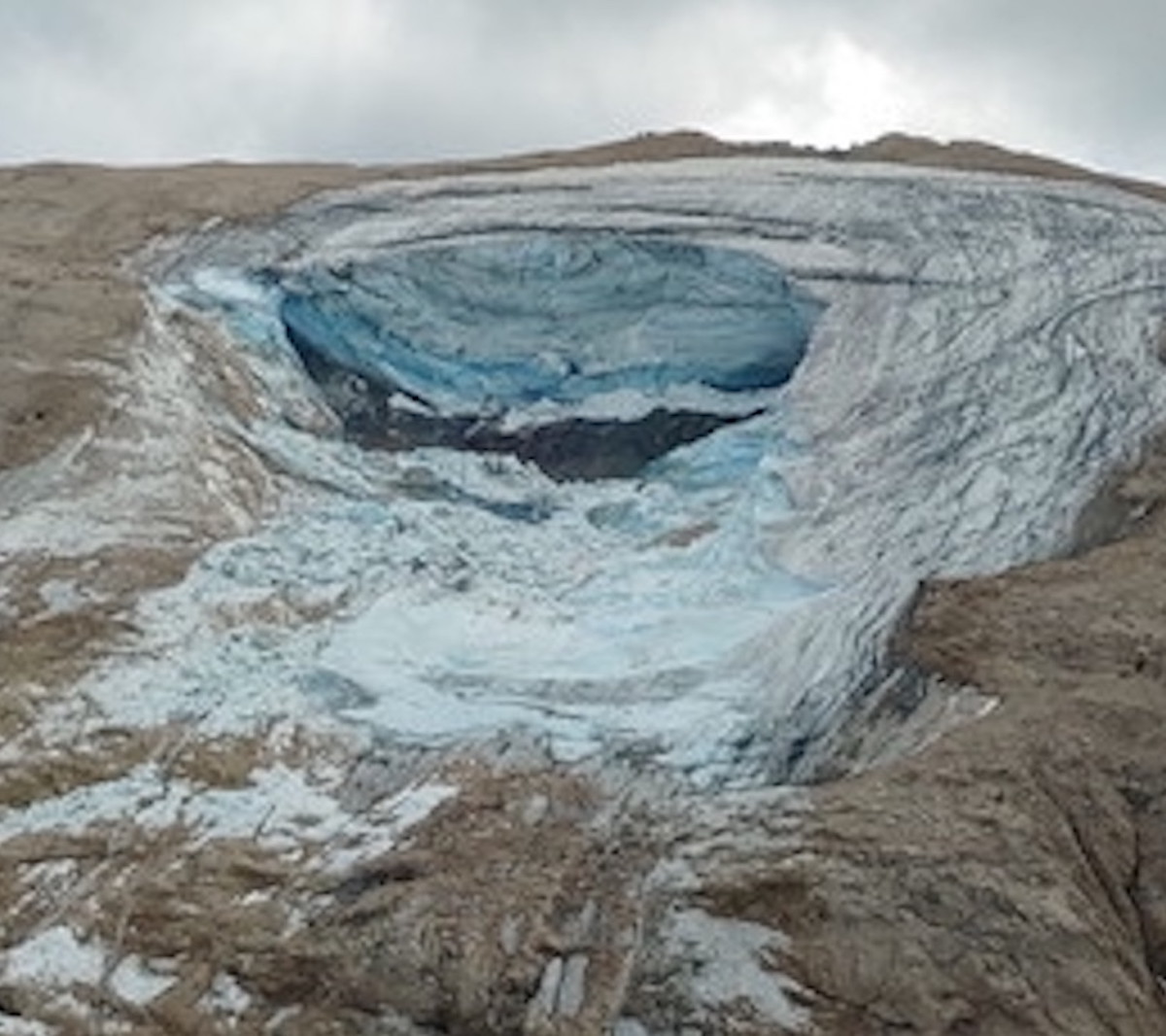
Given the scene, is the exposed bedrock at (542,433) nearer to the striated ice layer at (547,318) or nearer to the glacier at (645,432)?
the glacier at (645,432)

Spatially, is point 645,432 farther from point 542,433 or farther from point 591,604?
point 591,604

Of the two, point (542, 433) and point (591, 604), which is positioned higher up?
point (542, 433)

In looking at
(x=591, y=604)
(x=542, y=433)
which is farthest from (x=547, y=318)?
(x=591, y=604)

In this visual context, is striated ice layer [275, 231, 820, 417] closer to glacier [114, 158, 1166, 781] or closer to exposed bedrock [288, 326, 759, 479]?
glacier [114, 158, 1166, 781]

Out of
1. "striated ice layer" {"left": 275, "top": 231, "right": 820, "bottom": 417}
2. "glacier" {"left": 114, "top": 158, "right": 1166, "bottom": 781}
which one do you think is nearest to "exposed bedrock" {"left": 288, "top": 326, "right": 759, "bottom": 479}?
"glacier" {"left": 114, "top": 158, "right": 1166, "bottom": 781}

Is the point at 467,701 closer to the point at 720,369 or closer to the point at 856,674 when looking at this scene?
the point at 856,674

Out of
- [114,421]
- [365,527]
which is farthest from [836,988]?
[114,421]

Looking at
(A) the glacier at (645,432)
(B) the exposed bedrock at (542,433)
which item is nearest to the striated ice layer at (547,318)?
(A) the glacier at (645,432)
